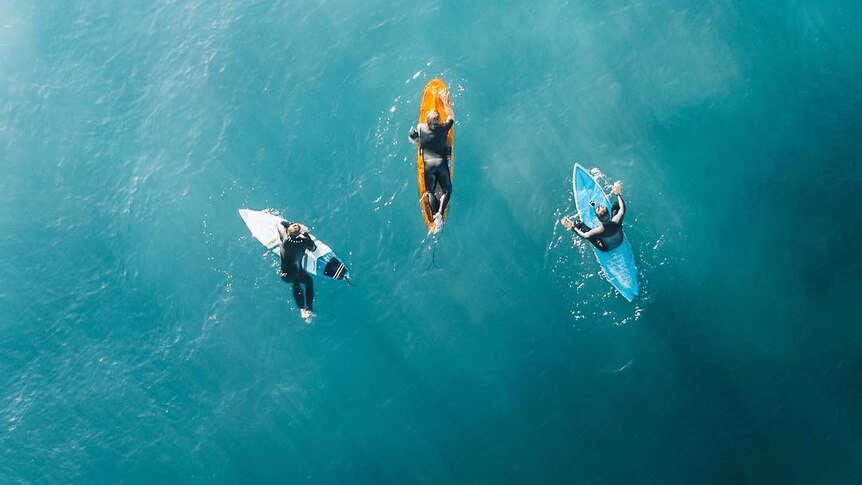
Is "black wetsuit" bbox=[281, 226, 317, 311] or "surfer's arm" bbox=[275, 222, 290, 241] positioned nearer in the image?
"black wetsuit" bbox=[281, 226, 317, 311]

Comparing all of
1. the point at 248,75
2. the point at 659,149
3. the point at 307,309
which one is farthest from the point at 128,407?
the point at 659,149

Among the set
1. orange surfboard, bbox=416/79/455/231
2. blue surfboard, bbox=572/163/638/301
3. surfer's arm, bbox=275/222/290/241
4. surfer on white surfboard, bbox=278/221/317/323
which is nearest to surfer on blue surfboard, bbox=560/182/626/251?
blue surfboard, bbox=572/163/638/301

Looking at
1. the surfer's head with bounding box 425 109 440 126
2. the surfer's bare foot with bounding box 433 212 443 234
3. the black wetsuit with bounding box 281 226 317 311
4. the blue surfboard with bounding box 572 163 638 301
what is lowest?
the blue surfboard with bounding box 572 163 638 301

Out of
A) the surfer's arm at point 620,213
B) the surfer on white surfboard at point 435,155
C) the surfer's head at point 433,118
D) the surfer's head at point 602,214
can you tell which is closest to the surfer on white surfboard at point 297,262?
the surfer on white surfboard at point 435,155

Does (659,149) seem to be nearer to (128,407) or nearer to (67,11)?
(128,407)

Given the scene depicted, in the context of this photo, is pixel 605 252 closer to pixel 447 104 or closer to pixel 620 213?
pixel 620 213

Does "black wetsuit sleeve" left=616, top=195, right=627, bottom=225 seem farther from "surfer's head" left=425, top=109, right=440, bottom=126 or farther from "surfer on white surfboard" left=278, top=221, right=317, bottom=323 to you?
"surfer on white surfboard" left=278, top=221, right=317, bottom=323

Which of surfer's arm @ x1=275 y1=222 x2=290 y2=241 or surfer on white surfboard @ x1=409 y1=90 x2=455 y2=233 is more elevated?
surfer's arm @ x1=275 y1=222 x2=290 y2=241
